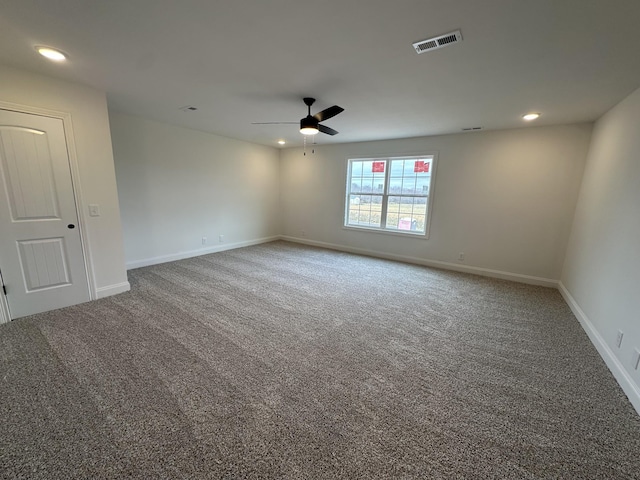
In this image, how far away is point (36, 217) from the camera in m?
2.69

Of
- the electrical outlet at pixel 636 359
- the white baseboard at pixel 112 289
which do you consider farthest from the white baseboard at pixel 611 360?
the white baseboard at pixel 112 289

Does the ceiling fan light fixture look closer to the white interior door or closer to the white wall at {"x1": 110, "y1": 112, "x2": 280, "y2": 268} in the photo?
the white interior door

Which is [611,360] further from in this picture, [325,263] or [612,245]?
[325,263]

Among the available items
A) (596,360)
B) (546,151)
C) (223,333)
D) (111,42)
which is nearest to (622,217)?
(596,360)

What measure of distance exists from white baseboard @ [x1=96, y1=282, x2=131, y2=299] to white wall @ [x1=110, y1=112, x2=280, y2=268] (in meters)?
1.06

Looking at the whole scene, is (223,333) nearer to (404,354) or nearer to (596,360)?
(404,354)

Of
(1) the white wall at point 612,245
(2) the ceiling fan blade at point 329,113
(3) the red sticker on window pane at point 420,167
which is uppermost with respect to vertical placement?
(2) the ceiling fan blade at point 329,113

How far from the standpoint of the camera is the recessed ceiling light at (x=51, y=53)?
2066 mm

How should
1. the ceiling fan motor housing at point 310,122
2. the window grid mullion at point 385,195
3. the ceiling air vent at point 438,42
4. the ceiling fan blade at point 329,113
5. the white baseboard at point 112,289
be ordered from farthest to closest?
the window grid mullion at point 385,195
the white baseboard at point 112,289
the ceiling fan motor housing at point 310,122
the ceiling fan blade at point 329,113
the ceiling air vent at point 438,42

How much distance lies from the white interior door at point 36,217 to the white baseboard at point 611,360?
5.29m

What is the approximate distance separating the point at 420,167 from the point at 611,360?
3.76m

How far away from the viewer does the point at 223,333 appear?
249cm

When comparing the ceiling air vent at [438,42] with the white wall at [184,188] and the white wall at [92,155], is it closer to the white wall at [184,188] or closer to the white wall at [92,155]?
the white wall at [92,155]

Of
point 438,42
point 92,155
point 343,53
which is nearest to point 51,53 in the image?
point 92,155
